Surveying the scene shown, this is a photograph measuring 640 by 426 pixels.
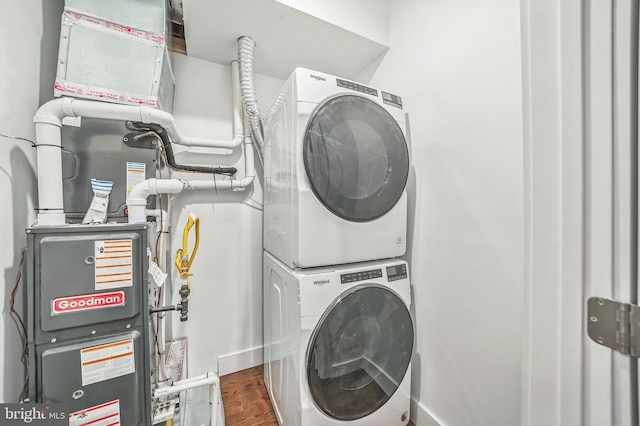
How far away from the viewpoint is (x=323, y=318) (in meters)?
0.95

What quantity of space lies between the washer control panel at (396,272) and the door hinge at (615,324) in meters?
Answer: 0.69

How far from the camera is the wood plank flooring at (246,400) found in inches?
51.2

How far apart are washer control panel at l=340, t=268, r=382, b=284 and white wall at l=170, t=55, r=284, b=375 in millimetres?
970

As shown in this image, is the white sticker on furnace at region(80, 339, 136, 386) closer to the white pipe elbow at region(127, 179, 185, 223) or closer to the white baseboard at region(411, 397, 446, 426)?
the white pipe elbow at region(127, 179, 185, 223)

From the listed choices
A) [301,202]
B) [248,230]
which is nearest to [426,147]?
[301,202]

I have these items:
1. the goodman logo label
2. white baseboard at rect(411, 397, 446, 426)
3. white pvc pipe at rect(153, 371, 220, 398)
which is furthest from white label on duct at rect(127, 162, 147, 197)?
white baseboard at rect(411, 397, 446, 426)

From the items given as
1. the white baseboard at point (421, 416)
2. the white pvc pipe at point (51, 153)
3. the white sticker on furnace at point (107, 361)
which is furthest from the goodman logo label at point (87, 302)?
the white baseboard at point (421, 416)

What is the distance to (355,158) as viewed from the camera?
106 centimetres

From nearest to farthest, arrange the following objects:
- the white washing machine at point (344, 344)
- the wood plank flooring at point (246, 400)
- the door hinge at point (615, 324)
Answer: the door hinge at point (615, 324)
the white washing machine at point (344, 344)
the wood plank flooring at point (246, 400)

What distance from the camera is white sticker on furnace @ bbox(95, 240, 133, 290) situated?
865mm

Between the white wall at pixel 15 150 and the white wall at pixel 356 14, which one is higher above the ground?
the white wall at pixel 356 14

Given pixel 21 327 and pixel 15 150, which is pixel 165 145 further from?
pixel 21 327

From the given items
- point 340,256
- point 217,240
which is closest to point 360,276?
point 340,256

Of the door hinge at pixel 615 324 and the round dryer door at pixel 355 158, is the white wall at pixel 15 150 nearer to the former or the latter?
the round dryer door at pixel 355 158
